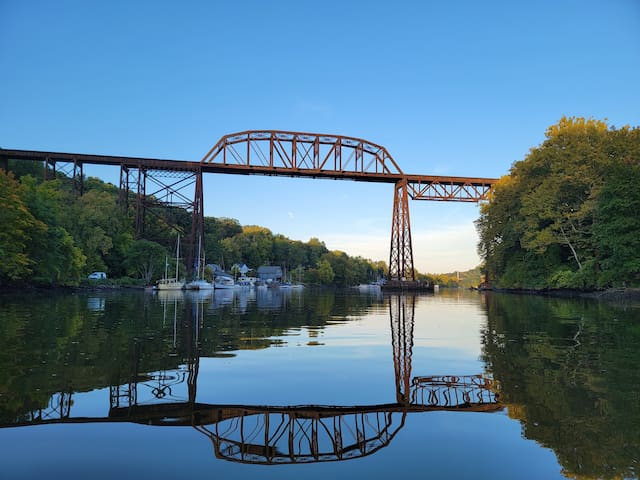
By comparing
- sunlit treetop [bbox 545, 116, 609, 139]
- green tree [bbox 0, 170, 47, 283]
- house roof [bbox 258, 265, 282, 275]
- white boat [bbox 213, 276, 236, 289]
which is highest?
sunlit treetop [bbox 545, 116, 609, 139]

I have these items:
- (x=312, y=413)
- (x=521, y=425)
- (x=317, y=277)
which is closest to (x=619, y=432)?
(x=521, y=425)

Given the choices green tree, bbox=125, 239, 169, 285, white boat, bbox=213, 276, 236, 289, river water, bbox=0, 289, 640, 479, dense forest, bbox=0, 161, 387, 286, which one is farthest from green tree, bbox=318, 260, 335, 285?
river water, bbox=0, 289, 640, 479

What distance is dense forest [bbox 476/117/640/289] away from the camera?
31.0 metres

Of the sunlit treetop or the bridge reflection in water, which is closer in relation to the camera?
the bridge reflection in water

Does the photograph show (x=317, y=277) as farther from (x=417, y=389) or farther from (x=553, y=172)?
(x=417, y=389)

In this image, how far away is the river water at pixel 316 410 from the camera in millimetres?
3561

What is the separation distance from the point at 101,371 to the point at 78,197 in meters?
52.9

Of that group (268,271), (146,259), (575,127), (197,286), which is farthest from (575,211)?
(268,271)

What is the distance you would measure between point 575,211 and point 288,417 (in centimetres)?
4011

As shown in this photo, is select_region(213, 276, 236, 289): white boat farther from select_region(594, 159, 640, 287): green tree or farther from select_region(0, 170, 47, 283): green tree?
select_region(594, 159, 640, 287): green tree

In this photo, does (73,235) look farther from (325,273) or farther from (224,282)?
(325,273)

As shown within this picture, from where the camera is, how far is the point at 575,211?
38.0m

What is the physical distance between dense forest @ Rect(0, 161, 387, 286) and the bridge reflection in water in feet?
96.5

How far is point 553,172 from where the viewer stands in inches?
1513
